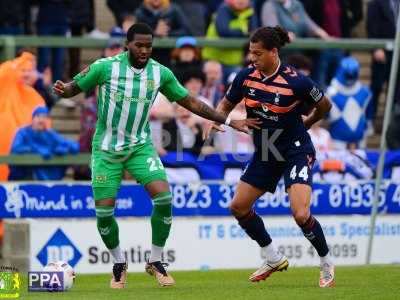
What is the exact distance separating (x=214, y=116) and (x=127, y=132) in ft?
2.86

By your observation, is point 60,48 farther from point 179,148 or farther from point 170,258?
point 170,258

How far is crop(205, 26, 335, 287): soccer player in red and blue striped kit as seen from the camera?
499 inches

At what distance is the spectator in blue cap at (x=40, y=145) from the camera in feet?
56.9

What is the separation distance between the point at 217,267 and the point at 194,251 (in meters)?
0.38

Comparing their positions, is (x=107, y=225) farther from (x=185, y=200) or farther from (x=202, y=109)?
(x=185, y=200)

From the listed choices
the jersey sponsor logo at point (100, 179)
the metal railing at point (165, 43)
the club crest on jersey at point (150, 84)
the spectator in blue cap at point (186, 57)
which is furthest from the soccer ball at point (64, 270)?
the spectator in blue cap at point (186, 57)

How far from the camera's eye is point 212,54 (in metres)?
19.6

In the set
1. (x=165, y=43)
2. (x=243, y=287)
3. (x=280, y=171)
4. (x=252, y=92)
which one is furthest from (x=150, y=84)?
(x=165, y=43)

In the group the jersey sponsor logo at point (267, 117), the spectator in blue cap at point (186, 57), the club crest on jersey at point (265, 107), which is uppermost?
the spectator in blue cap at point (186, 57)

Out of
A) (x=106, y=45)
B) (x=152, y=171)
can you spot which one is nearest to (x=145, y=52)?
(x=152, y=171)

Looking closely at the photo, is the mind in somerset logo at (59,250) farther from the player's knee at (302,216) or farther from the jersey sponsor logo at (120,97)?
the player's knee at (302,216)

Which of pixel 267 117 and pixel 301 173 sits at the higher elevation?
pixel 267 117

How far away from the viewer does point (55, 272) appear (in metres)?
12.5

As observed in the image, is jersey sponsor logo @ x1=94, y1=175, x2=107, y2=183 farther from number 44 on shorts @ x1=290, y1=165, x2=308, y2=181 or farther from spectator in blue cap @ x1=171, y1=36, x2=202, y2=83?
spectator in blue cap @ x1=171, y1=36, x2=202, y2=83
